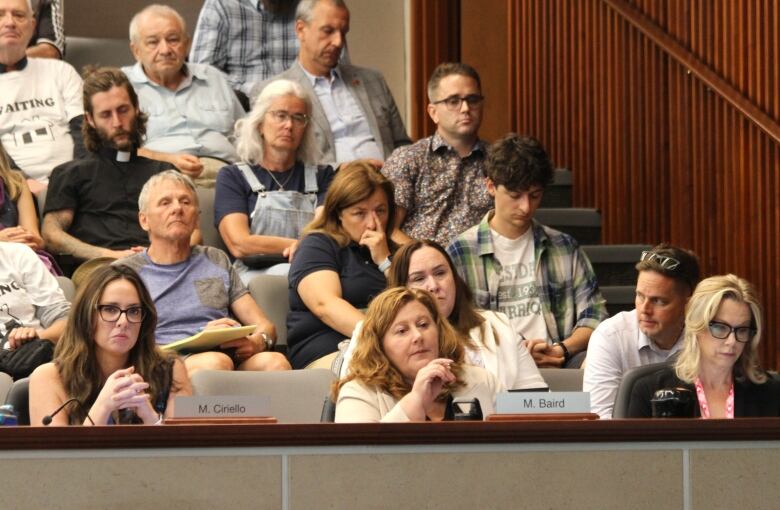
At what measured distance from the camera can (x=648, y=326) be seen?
147 inches

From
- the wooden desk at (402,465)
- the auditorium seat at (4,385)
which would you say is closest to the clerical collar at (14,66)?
the auditorium seat at (4,385)

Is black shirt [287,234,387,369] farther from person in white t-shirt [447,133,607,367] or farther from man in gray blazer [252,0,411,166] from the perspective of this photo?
man in gray blazer [252,0,411,166]

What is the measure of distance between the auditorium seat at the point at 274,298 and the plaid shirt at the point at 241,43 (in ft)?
5.22

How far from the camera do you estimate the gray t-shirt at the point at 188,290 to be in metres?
4.14

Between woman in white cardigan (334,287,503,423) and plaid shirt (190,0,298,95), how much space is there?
269 centimetres

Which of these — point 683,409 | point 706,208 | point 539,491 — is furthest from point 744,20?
point 539,491

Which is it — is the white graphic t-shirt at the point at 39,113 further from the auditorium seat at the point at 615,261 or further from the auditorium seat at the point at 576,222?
the auditorium seat at the point at 615,261

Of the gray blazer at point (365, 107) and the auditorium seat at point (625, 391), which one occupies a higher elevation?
the gray blazer at point (365, 107)

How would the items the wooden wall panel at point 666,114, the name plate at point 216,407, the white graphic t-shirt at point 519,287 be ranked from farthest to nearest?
the wooden wall panel at point 666,114 → the white graphic t-shirt at point 519,287 → the name plate at point 216,407

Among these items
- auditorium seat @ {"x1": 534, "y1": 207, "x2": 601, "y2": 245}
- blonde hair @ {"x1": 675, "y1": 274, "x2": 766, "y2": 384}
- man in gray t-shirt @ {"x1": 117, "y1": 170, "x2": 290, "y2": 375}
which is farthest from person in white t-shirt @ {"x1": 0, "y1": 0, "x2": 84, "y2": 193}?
blonde hair @ {"x1": 675, "y1": 274, "x2": 766, "y2": 384}

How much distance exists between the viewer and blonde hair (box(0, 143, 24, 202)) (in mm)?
4660

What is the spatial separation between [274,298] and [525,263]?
739 mm

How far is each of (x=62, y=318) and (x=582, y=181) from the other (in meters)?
2.41

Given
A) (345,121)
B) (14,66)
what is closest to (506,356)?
(345,121)
